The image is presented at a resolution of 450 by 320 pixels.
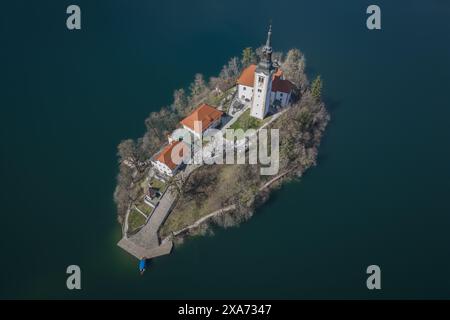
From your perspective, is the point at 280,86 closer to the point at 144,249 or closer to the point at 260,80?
the point at 260,80

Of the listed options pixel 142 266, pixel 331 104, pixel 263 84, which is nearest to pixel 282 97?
pixel 263 84

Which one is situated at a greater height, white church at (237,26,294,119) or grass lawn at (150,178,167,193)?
white church at (237,26,294,119)

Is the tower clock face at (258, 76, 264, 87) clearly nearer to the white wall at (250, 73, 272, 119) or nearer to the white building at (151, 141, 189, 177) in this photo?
the white wall at (250, 73, 272, 119)

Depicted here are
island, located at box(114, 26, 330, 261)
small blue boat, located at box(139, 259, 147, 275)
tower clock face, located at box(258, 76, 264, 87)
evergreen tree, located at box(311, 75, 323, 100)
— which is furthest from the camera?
evergreen tree, located at box(311, 75, 323, 100)

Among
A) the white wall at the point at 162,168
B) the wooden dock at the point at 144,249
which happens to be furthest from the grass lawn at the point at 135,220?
the white wall at the point at 162,168

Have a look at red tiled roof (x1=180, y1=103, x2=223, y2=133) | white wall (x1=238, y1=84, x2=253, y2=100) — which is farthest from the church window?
red tiled roof (x1=180, y1=103, x2=223, y2=133)
